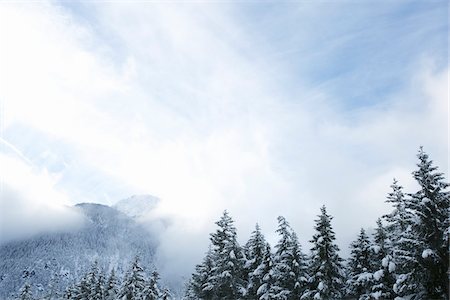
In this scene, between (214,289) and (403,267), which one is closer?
(403,267)

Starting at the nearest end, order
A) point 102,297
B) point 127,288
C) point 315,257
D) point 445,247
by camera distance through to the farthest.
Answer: point 445,247 → point 315,257 → point 127,288 → point 102,297

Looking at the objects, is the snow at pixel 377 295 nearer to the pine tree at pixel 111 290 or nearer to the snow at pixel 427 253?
the snow at pixel 427 253

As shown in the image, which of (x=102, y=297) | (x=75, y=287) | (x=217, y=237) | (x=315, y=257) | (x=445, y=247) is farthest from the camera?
(x=75, y=287)

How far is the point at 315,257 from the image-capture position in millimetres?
34906

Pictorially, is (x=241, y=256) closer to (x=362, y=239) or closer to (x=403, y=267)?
(x=362, y=239)

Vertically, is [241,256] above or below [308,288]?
above

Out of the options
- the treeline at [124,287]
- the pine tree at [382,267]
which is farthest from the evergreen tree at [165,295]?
the pine tree at [382,267]

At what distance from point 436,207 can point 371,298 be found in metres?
13.2

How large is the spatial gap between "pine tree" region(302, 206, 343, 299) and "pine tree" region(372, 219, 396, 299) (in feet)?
10.3

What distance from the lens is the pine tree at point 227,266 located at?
37.4 meters

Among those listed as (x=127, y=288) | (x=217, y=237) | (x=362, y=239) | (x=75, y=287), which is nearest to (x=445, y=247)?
(x=362, y=239)

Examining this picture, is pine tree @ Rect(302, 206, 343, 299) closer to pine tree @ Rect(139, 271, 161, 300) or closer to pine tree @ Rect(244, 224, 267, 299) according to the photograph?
pine tree @ Rect(244, 224, 267, 299)

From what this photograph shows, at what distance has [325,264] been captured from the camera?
34719 mm

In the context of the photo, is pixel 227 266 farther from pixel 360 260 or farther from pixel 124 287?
pixel 124 287
